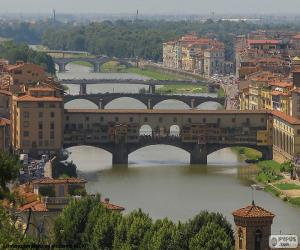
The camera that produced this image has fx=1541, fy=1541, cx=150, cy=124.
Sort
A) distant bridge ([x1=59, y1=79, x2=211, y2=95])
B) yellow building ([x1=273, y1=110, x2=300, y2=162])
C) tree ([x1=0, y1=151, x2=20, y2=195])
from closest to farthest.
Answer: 1. tree ([x1=0, y1=151, x2=20, y2=195])
2. yellow building ([x1=273, y1=110, x2=300, y2=162])
3. distant bridge ([x1=59, y1=79, x2=211, y2=95])

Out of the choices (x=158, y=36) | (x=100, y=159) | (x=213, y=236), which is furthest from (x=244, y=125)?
(x=158, y=36)

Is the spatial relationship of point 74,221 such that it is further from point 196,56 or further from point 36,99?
point 196,56

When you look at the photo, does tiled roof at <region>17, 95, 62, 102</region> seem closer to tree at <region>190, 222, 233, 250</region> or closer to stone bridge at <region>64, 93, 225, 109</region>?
stone bridge at <region>64, 93, 225, 109</region>

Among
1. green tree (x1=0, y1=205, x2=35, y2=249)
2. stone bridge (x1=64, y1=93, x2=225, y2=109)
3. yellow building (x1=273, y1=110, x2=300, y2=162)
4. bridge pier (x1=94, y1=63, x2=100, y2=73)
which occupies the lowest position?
bridge pier (x1=94, y1=63, x2=100, y2=73)

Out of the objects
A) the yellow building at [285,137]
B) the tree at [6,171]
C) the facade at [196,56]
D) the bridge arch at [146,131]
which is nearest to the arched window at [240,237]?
the tree at [6,171]

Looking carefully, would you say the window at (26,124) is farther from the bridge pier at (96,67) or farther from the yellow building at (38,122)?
the bridge pier at (96,67)

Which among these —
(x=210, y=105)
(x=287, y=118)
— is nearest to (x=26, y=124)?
(x=287, y=118)
